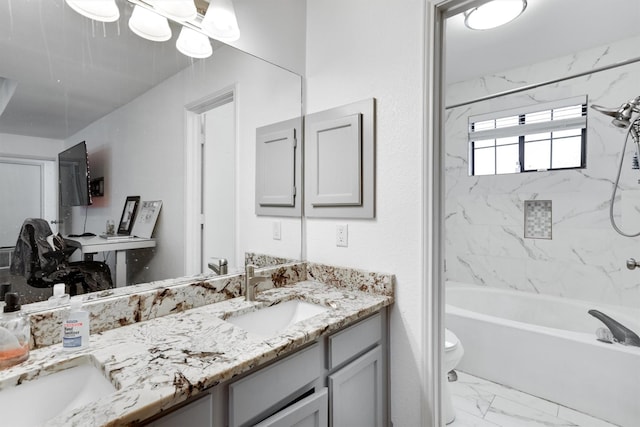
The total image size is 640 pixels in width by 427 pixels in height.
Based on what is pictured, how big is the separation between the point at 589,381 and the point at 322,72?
2.33 metres

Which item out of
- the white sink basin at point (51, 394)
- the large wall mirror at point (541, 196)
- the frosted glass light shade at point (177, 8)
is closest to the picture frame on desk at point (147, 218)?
the white sink basin at point (51, 394)

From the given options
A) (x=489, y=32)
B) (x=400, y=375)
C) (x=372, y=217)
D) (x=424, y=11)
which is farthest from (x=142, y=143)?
(x=489, y=32)

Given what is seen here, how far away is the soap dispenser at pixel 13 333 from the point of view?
2.60ft

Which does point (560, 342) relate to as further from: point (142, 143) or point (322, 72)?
point (142, 143)

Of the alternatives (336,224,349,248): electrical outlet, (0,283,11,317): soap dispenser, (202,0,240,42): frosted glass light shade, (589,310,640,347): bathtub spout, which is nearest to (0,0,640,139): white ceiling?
(202,0,240,42): frosted glass light shade

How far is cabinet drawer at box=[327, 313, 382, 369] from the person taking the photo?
1.15 metres

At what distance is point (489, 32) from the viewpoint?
88.7 inches

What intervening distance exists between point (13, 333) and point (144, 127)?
74 cm

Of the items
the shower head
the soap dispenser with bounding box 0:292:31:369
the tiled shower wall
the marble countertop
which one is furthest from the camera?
the tiled shower wall

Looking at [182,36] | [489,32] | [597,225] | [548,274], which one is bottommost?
[548,274]

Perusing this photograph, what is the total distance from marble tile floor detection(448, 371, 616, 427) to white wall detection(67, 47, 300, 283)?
62.5 inches

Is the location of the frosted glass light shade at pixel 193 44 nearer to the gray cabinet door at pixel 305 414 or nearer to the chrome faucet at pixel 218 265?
the chrome faucet at pixel 218 265

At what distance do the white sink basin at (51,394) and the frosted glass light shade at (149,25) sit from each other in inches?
43.9

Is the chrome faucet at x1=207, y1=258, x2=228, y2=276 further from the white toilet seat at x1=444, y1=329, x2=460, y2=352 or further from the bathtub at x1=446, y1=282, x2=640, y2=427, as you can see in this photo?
the bathtub at x1=446, y1=282, x2=640, y2=427
